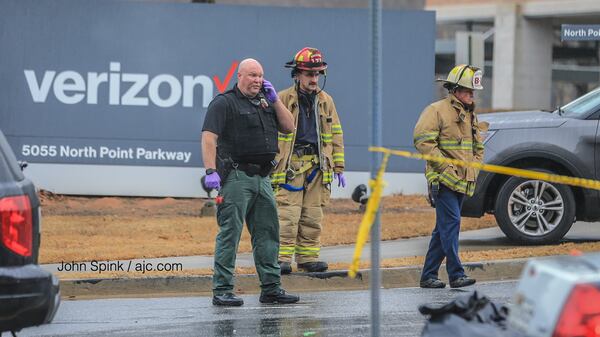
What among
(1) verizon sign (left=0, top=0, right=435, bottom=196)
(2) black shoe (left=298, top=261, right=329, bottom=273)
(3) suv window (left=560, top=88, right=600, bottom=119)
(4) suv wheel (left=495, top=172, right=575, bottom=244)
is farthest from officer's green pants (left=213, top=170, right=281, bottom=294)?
(1) verizon sign (left=0, top=0, right=435, bottom=196)

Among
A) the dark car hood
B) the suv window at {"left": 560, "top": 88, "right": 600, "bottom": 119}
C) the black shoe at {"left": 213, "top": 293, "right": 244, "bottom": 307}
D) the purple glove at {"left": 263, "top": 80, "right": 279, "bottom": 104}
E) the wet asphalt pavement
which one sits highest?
the purple glove at {"left": 263, "top": 80, "right": 279, "bottom": 104}

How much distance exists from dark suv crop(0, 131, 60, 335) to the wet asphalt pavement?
6.52 feet

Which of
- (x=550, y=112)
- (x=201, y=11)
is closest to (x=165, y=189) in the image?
(x=201, y=11)

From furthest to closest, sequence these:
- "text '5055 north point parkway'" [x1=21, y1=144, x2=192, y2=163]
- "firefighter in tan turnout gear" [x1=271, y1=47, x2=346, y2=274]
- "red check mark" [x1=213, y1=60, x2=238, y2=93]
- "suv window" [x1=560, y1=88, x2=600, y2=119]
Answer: "red check mark" [x1=213, y1=60, x2=238, y2=93] → "text '5055 north point parkway'" [x1=21, y1=144, x2=192, y2=163] → "suv window" [x1=560, y1=88, x2=600, y2=119] → "firefighter in tan turnout gear" [x1=271, y1=47, x2=346, y2=274]

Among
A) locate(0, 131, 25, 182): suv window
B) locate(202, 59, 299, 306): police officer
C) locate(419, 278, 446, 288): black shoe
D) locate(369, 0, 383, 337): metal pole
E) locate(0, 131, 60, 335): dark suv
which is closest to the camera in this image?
locate(369, 0, 383, 337): metal pole

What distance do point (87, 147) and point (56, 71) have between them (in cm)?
A: 112

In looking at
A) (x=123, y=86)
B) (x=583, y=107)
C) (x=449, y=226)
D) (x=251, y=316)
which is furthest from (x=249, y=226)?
(x=123, y=86)

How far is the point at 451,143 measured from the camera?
979 cm

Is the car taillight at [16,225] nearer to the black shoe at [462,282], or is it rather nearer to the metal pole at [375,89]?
the metal pole at [375,89]

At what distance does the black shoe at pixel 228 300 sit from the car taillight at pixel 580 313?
18.1 feet

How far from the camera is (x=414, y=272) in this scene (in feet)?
35.7

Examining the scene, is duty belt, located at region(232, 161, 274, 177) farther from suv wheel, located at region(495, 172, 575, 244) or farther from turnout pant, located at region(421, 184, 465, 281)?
suv wheel, located at region(495, 172, 575, 244)

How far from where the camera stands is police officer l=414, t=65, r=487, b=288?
9.74 meters

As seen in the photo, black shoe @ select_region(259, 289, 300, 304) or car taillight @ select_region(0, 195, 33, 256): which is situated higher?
car taillight @ select_region(0, 195, 33, 256)
